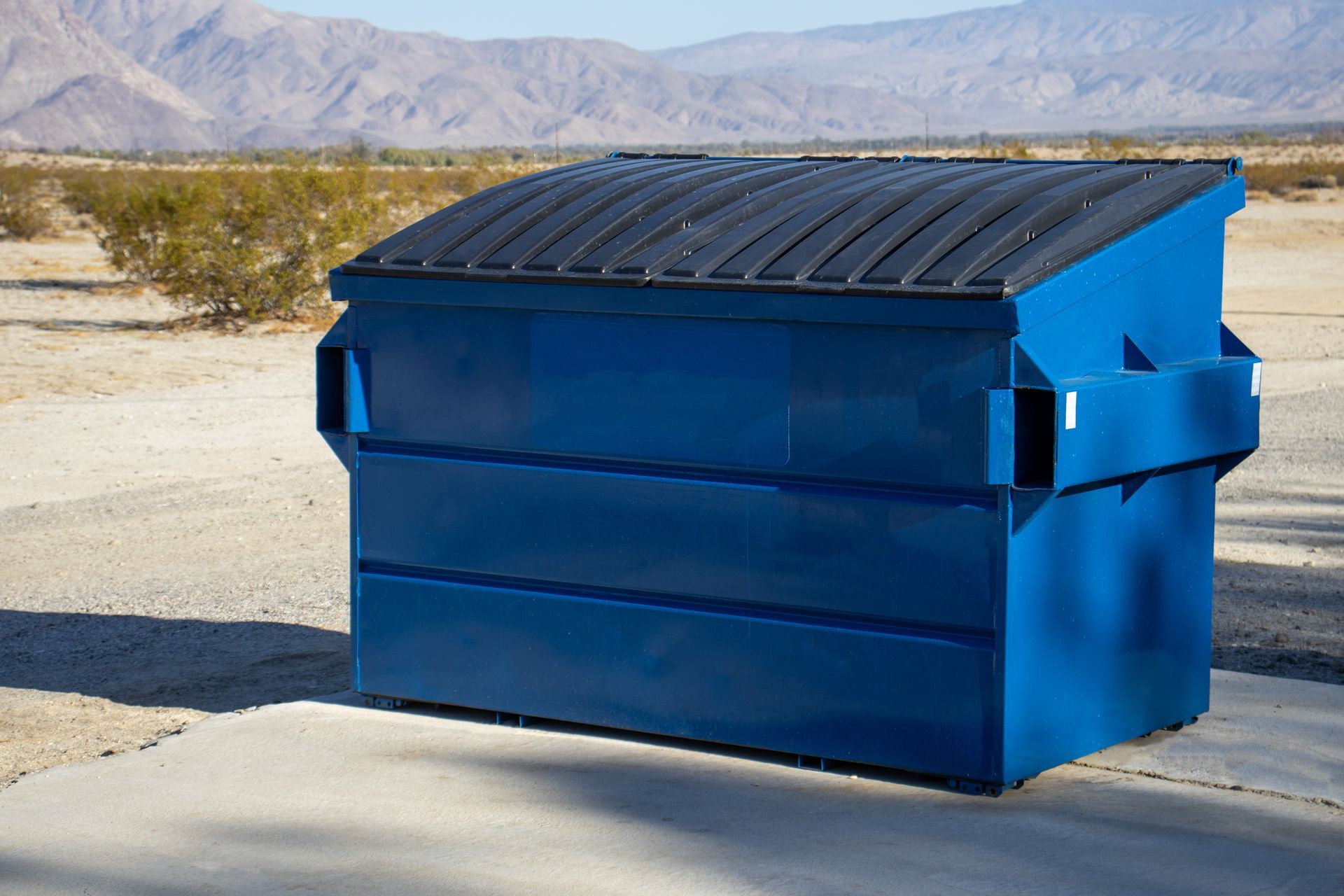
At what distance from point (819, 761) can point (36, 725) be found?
113 inches

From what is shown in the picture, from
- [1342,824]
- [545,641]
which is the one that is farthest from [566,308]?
[1342,824]

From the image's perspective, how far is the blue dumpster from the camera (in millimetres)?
4418

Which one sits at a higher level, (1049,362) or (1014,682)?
(1049,362)

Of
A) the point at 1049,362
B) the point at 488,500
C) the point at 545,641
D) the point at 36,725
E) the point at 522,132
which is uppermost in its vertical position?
the point at 522,132

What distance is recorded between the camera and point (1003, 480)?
14.0 ft

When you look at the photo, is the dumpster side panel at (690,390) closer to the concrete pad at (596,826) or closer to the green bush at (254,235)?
the concrete pad at (596,826)

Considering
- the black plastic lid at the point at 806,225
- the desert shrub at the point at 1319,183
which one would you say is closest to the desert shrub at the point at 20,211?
the black plastic lid at the point at 806,225

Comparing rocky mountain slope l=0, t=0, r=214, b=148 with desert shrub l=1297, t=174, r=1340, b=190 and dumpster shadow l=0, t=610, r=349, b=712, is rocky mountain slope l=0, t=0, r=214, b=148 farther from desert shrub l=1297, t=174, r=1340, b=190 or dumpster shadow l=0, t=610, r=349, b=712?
dumpster shadow l=0, t=610, r=349, b=712

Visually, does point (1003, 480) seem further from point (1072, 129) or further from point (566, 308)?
point (1072, 129)

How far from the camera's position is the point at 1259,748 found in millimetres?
4980

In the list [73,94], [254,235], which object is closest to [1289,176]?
[254,235]

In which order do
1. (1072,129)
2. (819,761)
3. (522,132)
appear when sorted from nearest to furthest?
(819,761) → (522,132) → (1072,129)

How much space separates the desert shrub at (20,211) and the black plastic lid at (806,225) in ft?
107

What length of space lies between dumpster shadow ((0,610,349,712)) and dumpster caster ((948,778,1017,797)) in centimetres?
259
